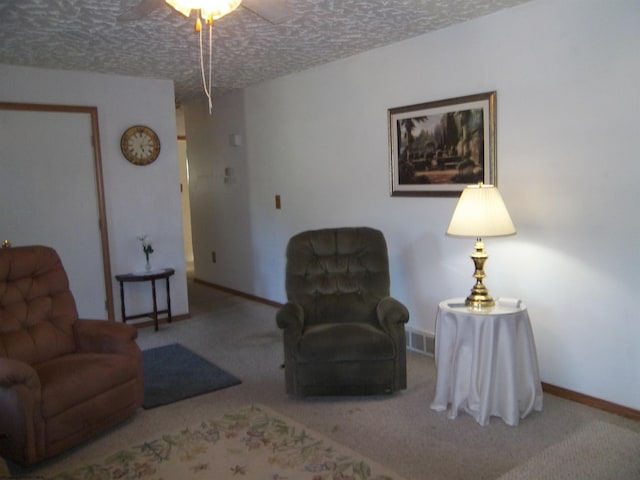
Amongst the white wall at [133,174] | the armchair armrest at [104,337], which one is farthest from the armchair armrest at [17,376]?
the white wall at [133,174]

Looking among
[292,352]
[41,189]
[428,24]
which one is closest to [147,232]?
[41,189]

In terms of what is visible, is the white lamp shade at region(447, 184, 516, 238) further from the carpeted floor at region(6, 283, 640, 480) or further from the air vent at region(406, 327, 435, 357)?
the air vent at region(406, 327, 435, 357)

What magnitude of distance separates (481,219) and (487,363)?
76 cm

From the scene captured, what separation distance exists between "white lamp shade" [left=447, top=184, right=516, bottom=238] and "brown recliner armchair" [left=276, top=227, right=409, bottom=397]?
0.65m

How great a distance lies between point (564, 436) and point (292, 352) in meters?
1.50

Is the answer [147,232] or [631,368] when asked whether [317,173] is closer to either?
[147,232]

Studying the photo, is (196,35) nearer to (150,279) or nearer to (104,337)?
(104,337)

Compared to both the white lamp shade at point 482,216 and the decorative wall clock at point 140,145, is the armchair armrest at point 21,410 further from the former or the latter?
the decorative wall clock at point 140,145

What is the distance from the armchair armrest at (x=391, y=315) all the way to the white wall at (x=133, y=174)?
103 inches

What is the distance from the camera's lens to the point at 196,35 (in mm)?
3555

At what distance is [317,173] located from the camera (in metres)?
4.86

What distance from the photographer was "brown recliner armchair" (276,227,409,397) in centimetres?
312

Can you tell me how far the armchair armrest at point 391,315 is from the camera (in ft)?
10.3

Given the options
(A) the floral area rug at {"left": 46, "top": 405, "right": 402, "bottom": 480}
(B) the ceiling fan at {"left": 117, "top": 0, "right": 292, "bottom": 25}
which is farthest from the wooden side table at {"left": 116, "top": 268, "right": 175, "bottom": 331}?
(B) the ceiling fan at {"left": 117, "top": 0, "right": 292, "bottom": 25}
